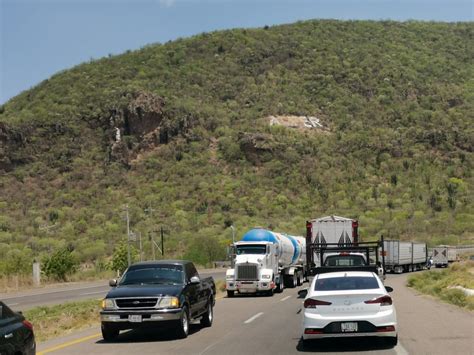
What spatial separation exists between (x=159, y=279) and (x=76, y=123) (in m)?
89.9

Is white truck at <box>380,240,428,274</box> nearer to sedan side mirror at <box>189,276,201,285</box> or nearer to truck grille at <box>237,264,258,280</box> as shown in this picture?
truck grille at <box>237,264,258,280</box>

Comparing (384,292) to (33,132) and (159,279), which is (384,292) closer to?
(159,279)

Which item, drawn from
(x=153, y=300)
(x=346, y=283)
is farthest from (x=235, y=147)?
(x=346, y=283)

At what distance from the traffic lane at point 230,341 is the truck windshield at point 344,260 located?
3290 millimetres

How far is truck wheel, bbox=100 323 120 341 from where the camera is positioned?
15.8m

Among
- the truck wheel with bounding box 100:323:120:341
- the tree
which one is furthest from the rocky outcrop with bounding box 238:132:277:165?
the truck wheel with bounding box 100:323:120:341

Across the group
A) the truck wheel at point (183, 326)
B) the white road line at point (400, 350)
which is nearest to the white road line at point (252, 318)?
the truck wheel at point (183, 326)

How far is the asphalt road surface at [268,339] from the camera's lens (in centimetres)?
1368

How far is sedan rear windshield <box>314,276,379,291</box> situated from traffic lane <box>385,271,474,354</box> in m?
1.39

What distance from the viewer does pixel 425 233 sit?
80812 millimetres

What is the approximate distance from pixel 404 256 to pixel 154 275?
5031 cm

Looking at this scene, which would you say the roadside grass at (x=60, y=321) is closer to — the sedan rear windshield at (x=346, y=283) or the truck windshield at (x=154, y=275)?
the truck windshield at (x=154, y=275)

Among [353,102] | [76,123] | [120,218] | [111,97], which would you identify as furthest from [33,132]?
[353,102]

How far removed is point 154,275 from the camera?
17.2 metres
